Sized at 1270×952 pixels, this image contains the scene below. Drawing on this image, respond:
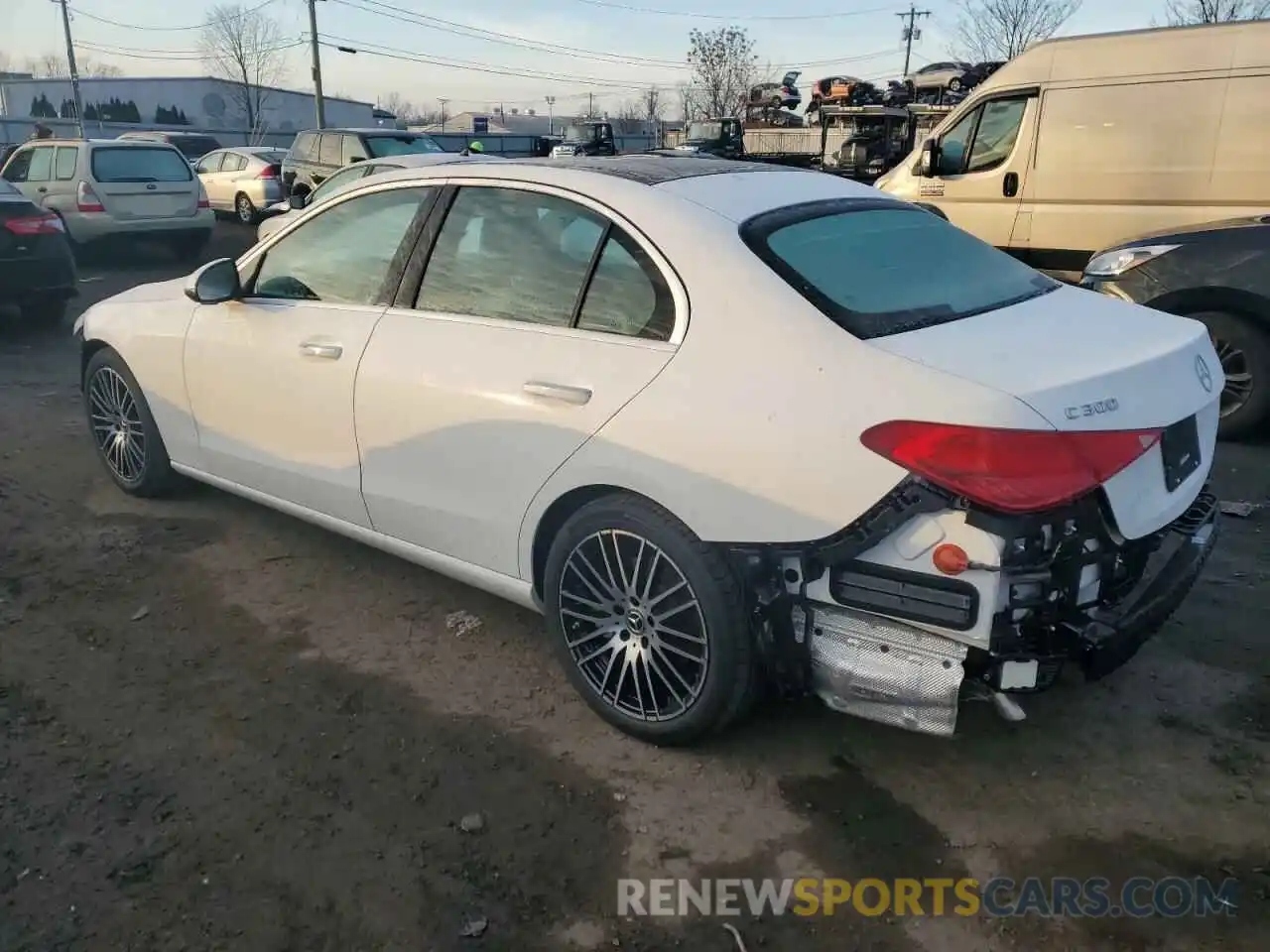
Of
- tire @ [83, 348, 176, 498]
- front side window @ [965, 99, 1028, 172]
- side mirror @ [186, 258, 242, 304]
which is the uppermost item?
front side window @ [965, 99, 1028, 172]

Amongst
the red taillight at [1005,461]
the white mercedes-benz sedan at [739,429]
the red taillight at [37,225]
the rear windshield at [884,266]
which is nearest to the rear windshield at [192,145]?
the red taillight at [37,225]

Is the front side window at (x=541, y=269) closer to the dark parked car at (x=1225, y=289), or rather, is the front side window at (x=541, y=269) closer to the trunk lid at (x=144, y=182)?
the dark parked car at (x=1225, y=289)

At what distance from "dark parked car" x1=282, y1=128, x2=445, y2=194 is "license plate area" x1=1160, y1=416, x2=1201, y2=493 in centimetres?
1346

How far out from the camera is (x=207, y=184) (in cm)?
1891

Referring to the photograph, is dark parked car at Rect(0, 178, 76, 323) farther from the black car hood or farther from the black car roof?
the black car hood

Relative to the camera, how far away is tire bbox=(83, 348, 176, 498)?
15.7ft

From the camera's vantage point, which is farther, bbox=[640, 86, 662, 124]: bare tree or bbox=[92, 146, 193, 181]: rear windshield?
bbox=[640, 86, 662, 124]: bare tree

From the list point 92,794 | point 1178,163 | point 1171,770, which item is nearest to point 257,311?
point 92,794

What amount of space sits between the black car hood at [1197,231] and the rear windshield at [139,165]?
11563 millimetres

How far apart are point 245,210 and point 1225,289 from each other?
16.7 metres

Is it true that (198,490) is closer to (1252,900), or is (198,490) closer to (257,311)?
(257,311)

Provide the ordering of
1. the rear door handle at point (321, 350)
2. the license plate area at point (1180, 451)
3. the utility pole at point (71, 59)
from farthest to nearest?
the utility pole at point (71, 59) < the rear door handle at point (321, 350) < the license plate area at point (1180, 451)

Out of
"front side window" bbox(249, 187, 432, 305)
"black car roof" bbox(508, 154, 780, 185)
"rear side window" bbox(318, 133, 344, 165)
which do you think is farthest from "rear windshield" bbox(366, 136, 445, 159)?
"black car roof" bbox(508, 154, 780, 185)

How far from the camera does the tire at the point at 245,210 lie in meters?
18.0
